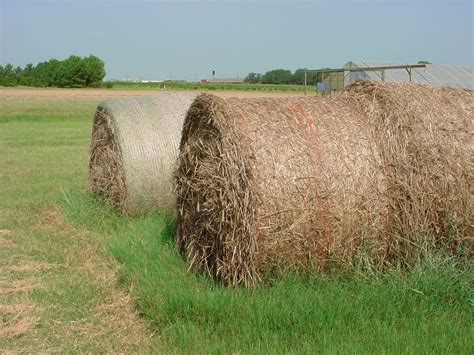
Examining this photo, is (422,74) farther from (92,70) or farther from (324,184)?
(92,70)

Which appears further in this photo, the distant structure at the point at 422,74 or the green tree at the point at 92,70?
the green tree at the point at 92,70

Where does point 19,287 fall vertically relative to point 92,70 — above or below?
below

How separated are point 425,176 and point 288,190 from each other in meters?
1.30

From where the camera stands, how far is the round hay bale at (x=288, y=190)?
5484 millimetres

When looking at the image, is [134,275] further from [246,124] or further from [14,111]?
[14,111]

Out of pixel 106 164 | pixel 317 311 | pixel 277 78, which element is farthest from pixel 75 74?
pixel 317 311

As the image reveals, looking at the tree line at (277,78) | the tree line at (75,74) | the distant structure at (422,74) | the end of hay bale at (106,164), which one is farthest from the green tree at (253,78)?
the end of hay bale at (106,164)

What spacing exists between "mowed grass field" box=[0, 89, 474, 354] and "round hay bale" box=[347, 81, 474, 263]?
240 mm

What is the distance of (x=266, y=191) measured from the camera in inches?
216

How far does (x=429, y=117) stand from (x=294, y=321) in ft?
8.25

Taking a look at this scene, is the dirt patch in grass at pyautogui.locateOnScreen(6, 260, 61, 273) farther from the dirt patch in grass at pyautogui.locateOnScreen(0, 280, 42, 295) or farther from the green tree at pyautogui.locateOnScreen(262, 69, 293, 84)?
the green tree at pyautogui.locateOnScreen(262, 69, 293, 84)

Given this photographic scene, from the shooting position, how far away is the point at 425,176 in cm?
572

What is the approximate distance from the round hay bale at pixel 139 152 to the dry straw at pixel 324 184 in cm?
270

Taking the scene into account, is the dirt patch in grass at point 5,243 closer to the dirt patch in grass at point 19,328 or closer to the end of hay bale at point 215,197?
the end of hay bale at point 215,197
